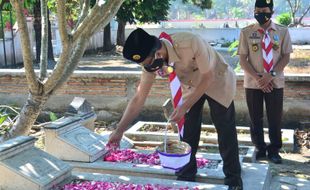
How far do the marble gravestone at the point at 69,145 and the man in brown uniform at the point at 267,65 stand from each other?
2.08 meters

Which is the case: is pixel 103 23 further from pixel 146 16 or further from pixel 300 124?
pixel 146 16

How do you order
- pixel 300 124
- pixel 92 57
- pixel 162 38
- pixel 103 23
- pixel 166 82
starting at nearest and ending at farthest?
pixel 162 38 < pixel 103 23 < pixel 300 124 < pixel 166 82 < pixel 92 57

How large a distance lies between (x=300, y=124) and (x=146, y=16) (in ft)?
53.4

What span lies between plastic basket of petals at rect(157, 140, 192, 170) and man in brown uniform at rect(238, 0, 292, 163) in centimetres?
228

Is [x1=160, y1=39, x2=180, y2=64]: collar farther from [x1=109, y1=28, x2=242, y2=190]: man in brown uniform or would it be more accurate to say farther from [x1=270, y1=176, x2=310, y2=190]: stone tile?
[x1=270, y1=176, x2=310, y2=190]: stone tile

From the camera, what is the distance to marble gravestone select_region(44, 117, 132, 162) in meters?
5.48

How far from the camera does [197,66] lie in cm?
399

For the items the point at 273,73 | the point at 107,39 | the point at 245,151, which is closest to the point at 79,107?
the point at 245,151

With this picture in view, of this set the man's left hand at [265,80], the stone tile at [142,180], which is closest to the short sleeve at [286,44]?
the man's left hand at [265,80]

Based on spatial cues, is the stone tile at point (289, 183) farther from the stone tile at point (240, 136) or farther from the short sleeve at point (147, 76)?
the short sleeve at point (147, 76)

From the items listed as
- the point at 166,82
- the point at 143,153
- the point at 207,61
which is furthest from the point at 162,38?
the point at 166,82

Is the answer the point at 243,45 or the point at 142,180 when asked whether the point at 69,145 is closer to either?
the point at 142,180

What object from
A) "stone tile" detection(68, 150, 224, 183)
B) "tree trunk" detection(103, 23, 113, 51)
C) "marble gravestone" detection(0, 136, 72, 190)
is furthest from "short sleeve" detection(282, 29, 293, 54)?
"tree trunk" detection(103, 23, 113, 51)

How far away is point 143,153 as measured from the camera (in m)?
5.80
